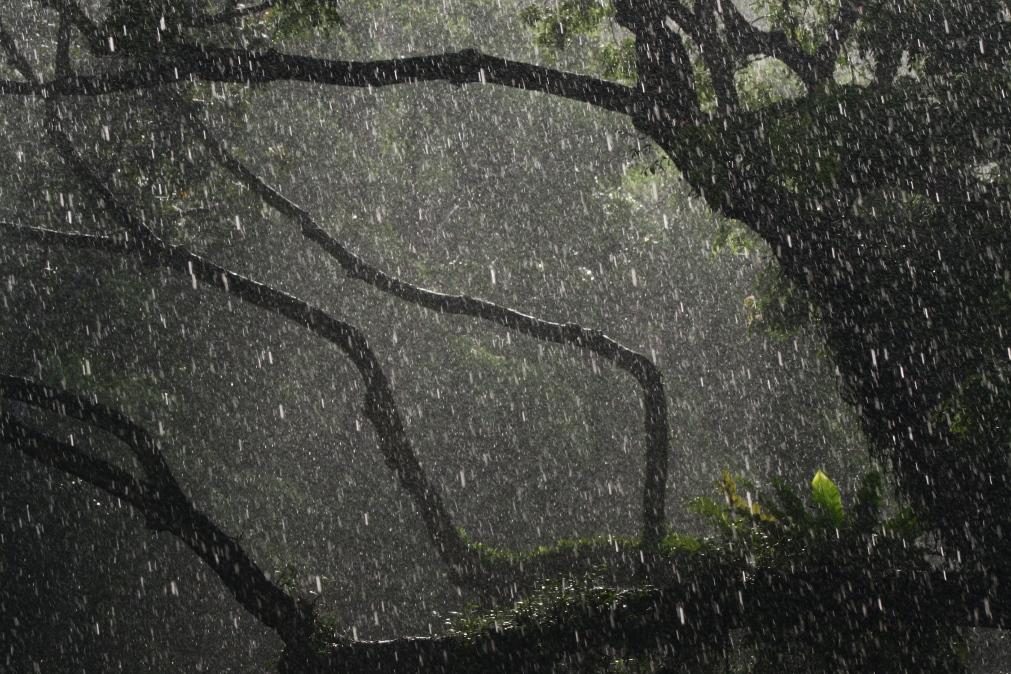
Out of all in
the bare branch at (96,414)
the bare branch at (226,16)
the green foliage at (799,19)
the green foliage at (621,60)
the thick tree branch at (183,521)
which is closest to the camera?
the thick tree branch at (183,521)

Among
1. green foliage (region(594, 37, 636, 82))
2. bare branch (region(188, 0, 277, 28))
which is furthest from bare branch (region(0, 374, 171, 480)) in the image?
green foliage (region(594, 37, 636, 82))

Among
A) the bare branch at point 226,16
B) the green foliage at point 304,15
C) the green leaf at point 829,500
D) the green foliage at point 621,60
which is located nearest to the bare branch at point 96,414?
the bare branch at point 226,16

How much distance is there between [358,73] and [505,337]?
18612mm

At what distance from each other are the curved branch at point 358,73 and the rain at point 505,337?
35 millimetres

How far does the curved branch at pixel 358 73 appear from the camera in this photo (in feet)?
26.3

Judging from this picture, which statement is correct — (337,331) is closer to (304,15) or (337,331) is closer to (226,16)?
(304,15)

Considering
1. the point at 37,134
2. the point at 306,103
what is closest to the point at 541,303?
the point at 306,103

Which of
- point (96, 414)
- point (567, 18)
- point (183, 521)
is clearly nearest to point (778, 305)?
point (567, 18)

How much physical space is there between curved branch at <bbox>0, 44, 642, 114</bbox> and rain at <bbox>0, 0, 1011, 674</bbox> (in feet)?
0.11

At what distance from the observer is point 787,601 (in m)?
6.87

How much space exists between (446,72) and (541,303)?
19.7m

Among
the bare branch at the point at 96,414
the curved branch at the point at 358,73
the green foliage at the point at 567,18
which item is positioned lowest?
the bare branch at the point at 96,414

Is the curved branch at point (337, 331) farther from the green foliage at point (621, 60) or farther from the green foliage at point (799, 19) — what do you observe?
the green foliage at point (799, 19)

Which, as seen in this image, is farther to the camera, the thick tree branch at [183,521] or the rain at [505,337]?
the thick tree branch at [183,521]
